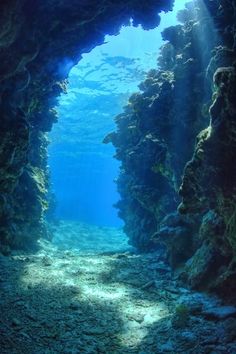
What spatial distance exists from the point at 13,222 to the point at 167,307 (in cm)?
903

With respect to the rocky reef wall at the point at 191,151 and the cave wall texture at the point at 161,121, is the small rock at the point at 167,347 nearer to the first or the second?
the rocky reef wall at the point at 191,151

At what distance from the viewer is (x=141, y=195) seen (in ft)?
51.7

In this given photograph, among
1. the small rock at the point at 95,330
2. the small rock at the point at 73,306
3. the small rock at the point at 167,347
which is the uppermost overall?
the small rock at the point at 73,306

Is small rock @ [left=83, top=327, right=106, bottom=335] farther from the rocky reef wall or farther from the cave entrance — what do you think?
the cave entrance

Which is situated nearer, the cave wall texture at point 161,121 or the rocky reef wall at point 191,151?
the rocky reef wall at point 191,151

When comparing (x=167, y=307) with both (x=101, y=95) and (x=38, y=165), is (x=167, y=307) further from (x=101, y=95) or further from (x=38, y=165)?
(x=101, y=95)

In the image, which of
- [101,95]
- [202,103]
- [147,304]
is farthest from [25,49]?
[101,95]

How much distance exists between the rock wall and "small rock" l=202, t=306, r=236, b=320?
20.5ft

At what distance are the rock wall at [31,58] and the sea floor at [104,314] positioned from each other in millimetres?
3230

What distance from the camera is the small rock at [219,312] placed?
20.1ft

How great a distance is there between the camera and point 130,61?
88.6ft

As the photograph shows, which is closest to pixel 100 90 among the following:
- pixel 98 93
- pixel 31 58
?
pixel 98 93

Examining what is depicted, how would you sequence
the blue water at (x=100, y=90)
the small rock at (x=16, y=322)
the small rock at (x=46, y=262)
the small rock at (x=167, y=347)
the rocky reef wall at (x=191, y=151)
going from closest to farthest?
the small rock at (x=167, y=347) < the small rock at (x=16, y=322) < the rocky reef wall at (x=191, y=151) < the small rock at (x=46, y=262) < the blue water at (x=100, y=90)

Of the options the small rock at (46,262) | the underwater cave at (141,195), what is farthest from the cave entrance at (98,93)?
the small rock at (46,262)
